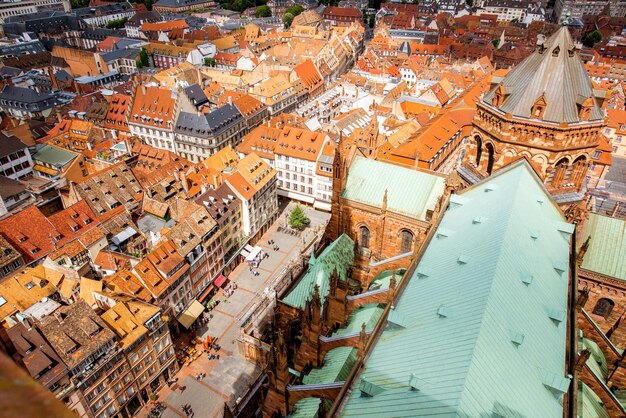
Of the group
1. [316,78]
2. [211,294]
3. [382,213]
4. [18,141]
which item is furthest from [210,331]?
[316,78]

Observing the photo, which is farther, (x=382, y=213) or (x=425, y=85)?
(x=425, y=85)

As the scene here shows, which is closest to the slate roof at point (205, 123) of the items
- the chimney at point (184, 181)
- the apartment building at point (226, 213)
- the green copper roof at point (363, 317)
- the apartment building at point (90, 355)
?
the chimney at point (184, 181)

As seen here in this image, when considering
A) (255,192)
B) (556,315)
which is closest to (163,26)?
(255,192)

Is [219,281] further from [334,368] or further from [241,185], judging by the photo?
[334,368]

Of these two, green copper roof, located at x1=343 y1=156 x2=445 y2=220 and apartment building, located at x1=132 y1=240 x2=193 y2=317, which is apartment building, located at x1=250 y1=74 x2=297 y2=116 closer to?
apartment building, located at x1=132 y1=240 x2=193 y2=317

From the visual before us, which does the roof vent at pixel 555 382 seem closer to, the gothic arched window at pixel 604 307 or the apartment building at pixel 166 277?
the gothic arched window at pixel 604 307

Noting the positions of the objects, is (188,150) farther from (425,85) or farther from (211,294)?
(425,85)

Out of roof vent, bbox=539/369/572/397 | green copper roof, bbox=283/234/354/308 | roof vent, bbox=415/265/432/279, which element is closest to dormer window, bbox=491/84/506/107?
roof vent, bbox=415/265/432/279
